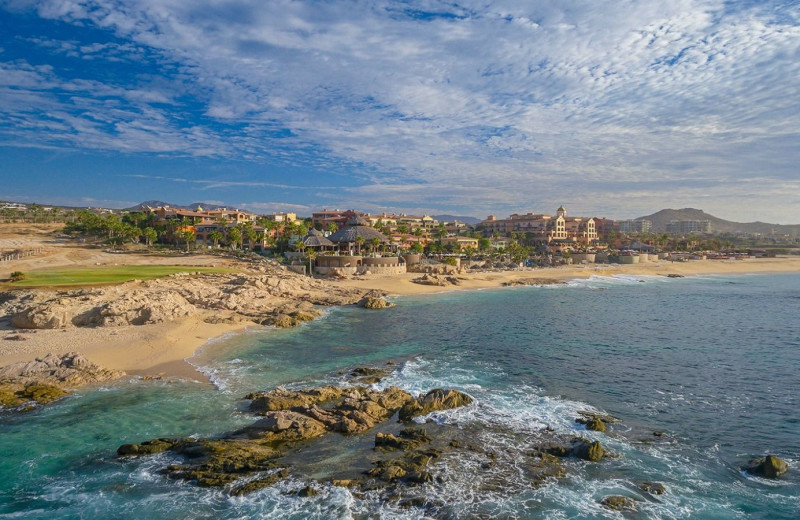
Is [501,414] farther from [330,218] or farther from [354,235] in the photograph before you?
[330,218]

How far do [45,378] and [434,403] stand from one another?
15208mm

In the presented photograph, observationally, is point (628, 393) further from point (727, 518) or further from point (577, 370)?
point (727, 518)

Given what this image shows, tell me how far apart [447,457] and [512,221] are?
123 meters

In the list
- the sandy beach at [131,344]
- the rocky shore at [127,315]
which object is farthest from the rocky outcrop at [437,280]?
the sandy beach at [131,344]

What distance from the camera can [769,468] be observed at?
12.8 meters

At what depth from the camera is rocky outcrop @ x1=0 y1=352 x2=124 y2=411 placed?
1705 cm

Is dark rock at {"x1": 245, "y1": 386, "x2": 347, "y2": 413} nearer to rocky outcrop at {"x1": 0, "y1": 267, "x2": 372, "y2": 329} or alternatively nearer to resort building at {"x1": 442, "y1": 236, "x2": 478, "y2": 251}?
rocky outcrop at {"x1": 0, "y1": 267, "x2": 372, "y2": 329}

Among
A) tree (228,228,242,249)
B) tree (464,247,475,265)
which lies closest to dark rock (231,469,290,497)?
tree (228,228,242,249)

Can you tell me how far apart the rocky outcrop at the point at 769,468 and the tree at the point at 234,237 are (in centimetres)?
6813

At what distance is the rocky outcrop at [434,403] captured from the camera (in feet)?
54.7

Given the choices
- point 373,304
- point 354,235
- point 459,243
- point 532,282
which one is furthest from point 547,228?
point 373,304

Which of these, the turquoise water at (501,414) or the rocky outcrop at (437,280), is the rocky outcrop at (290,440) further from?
the rocky outcrop at (437,280)

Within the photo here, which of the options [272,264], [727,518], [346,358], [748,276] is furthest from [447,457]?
[748,276]

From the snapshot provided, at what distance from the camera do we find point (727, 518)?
1091 centimetres
